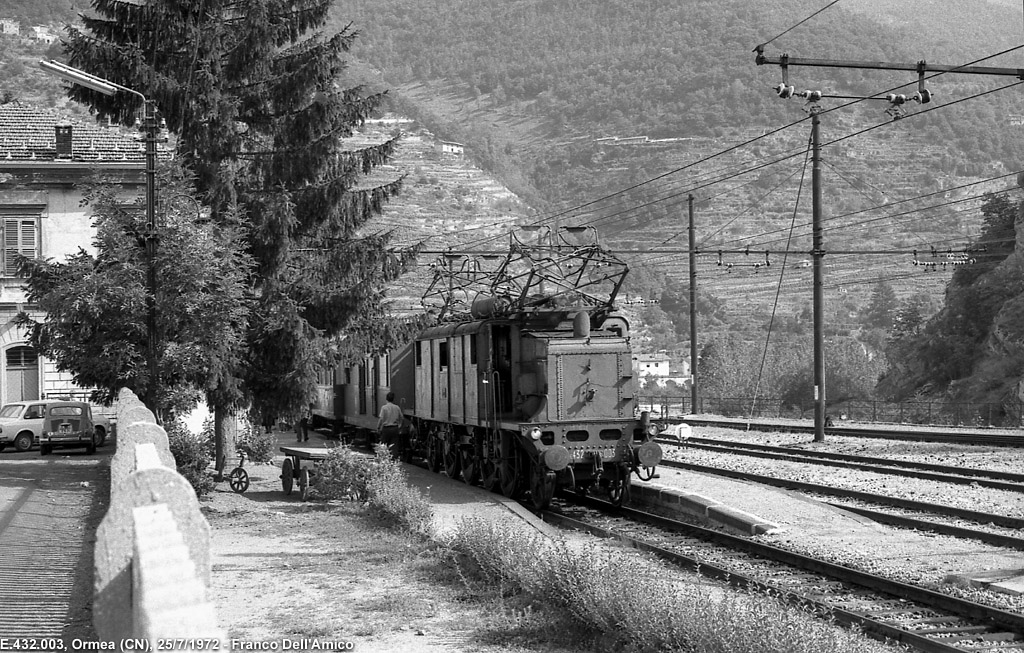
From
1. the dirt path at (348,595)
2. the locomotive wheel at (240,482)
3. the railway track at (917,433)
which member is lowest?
the railway track at (917,433)

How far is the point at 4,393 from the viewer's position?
35.3 m

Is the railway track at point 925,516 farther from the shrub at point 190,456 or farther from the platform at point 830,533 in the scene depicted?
the shrub at point 190,456

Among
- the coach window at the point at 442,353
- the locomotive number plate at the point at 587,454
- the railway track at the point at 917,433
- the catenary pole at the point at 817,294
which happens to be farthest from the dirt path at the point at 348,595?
the railway track at the point at 917,433

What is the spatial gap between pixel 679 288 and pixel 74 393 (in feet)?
325

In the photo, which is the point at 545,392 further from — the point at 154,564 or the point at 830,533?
the point at 154,564

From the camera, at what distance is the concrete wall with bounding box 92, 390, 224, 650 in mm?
4537

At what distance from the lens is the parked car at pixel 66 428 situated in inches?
1180

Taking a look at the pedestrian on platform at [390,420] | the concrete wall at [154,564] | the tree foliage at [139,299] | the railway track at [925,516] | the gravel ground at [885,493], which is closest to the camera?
the concrete wall at [154,564]

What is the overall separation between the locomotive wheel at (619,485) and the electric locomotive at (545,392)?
0.06ft

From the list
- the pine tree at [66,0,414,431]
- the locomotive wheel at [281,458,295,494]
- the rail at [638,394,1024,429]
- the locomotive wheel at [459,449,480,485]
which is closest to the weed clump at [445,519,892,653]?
the locomotive wheel at [281,458,295,494]

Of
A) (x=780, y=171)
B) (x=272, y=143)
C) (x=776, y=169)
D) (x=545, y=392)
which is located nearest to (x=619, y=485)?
(x=545, y=392)

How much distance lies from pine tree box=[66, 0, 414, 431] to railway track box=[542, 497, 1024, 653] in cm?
869

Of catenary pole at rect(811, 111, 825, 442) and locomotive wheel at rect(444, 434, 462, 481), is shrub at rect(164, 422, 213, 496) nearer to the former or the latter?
locomotive wheel at rect(444, 434, 462, 481)

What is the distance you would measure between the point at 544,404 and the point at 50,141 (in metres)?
23.5
